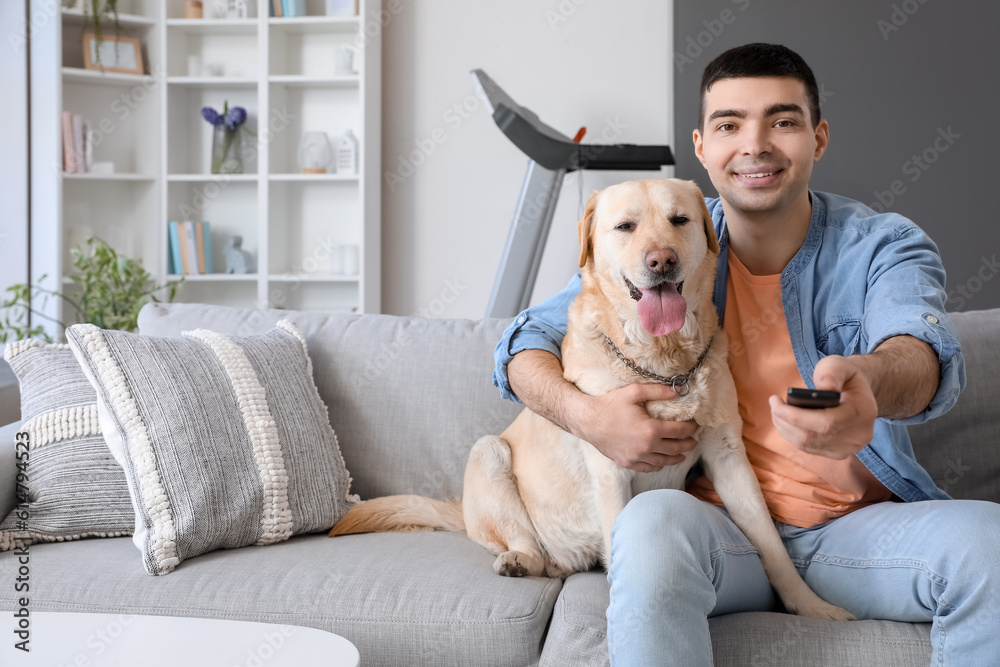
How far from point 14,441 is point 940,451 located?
188 cm

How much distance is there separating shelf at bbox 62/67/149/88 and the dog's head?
3.34 meters

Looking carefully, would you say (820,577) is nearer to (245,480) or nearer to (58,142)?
(245,480)

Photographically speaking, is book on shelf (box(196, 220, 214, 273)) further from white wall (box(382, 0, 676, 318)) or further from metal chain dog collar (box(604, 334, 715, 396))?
metal chain dog collar (box(604, 334, 715, 396))

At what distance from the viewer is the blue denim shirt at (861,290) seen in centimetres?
118

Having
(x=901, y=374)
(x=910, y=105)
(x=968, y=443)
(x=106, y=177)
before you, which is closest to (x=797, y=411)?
(x=901, y=374)

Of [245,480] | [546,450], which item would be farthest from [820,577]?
[245,480]

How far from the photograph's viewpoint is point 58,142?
355 cm

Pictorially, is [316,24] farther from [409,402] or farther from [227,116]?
[409,402]

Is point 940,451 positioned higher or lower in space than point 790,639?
higher

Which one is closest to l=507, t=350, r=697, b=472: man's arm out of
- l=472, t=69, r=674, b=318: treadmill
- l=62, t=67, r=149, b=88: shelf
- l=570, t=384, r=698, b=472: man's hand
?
l=570, t=384, r=698, b=472: man's hand

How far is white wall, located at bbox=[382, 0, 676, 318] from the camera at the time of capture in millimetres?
3828

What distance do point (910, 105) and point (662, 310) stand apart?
2384mm

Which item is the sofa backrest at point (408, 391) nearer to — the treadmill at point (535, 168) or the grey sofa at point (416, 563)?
the grey sofa at point (416, 563)

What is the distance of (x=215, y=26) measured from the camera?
387 cm
